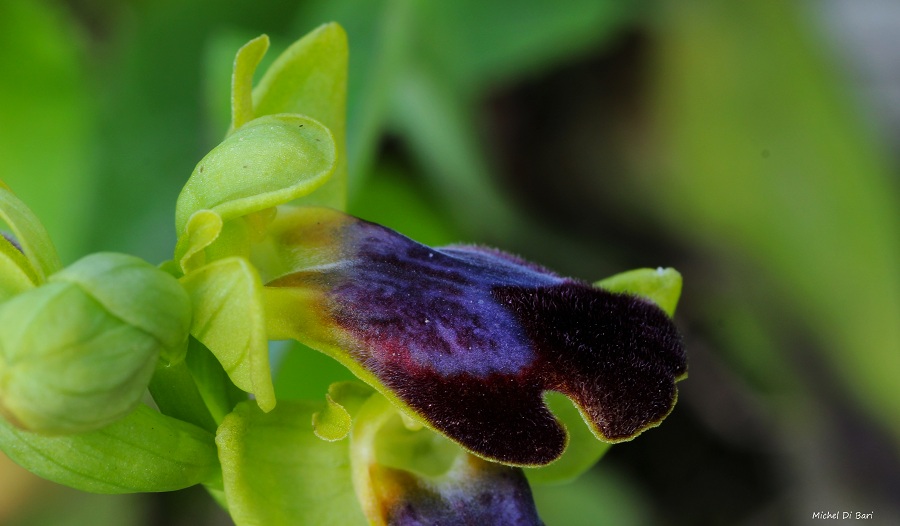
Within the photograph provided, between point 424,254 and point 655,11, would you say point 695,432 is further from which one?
point 424,254

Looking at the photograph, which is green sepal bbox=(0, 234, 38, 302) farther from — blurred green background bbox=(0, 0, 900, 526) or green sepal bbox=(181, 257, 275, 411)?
blurred green background bbox=(0, 0, 900, 526)

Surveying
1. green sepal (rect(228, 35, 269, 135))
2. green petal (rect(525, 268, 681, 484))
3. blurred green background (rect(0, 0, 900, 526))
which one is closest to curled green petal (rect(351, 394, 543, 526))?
green petal (rect(525, 268, 681, 484))

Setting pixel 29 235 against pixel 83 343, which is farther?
pixel 29 235

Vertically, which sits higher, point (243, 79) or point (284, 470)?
point (243, 79)

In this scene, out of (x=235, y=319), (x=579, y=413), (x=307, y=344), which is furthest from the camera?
(x=579, y=413)

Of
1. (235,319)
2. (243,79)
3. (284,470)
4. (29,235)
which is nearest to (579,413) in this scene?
(284,470)

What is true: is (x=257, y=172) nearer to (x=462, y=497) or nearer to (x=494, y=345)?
(x=494, y=345)

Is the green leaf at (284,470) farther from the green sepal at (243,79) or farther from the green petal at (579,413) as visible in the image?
the green sepal at (243,79)

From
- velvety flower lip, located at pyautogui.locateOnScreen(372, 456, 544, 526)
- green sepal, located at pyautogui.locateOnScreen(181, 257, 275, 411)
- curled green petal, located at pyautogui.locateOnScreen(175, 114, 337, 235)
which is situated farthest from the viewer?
velvety flower lip, located at pyautogui.locateOnScreen(372, 456, 544, 526)
